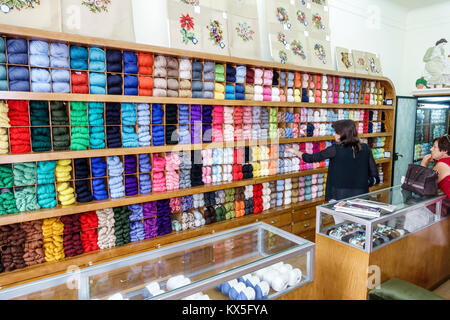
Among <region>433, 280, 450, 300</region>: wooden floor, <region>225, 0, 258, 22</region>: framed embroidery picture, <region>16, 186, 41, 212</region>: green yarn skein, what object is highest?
<region>225, 0, 258, 22</region>: framed embroidery picture

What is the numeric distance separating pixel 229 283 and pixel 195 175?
6.15 feet

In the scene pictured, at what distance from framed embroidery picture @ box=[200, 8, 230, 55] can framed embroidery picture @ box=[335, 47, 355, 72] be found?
89.9 inches

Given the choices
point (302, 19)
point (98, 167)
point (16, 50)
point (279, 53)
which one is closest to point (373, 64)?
point (302, 19)

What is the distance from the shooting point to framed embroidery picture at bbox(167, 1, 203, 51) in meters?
3.22

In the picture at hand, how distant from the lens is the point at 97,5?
9.23 ft

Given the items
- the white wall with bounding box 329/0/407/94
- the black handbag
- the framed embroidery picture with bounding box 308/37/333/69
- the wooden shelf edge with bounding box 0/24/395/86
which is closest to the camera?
the wooden shelf edge with bounding box 0/24/395/86

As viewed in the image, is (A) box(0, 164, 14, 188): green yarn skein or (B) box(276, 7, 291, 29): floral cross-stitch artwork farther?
(B) box(276, 7, 291, 29): floral cross-stitch artwork

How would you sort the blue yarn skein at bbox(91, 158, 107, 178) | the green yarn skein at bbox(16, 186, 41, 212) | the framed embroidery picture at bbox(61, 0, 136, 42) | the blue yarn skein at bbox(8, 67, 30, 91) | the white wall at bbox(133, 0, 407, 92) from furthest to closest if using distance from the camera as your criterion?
the white wall at bbox(133, 0, 407, 92) < the blue yarn skein at bbox(91, 158, 107, 178) < the framed embroidery picture at bbox(61, 0, 136, 42) < the green yarn skein at bbox(16, 186, 41, 212) < the blue yarn skein at bbox(8, 67, 30, 91)

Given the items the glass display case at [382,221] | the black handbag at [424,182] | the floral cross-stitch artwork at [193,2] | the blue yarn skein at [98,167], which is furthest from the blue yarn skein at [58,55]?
the black handbag at [424,182]

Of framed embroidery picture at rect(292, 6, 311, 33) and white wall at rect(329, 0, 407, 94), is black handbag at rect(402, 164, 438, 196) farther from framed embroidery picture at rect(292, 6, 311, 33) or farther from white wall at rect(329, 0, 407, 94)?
white wall at rect(329, 0, 407, 94)

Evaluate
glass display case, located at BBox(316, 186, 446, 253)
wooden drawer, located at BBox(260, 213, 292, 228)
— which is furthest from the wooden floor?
wooden drawer, located at BBox(260, 213, 292, 228)

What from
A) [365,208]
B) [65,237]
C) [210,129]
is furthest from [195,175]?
[365,208]

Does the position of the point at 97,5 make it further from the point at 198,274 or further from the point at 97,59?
the point at 198,274

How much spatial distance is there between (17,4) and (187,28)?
153 centimetres
